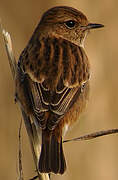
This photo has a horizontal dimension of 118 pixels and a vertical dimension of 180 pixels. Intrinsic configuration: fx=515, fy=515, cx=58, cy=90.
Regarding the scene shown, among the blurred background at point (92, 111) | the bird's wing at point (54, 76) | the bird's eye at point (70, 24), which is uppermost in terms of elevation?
the bird's eye at point (70, 24)

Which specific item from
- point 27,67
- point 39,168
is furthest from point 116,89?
point 39,168

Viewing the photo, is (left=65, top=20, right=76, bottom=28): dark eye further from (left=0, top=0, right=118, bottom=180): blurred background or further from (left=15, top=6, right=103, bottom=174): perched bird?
(left=0, top=0, right=118, bottom=180): blurred background

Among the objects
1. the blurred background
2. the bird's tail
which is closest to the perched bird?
the bird's tail

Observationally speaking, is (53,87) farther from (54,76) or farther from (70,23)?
(70,23)

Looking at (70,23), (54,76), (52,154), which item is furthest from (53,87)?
(70,23)

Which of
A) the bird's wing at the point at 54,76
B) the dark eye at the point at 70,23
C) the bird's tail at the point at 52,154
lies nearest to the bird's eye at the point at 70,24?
the dark eye at the point at 70,23

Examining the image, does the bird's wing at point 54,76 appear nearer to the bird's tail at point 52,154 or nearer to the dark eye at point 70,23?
the bird's tail at point 52,154

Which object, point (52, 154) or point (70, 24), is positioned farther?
point (70, 24)
